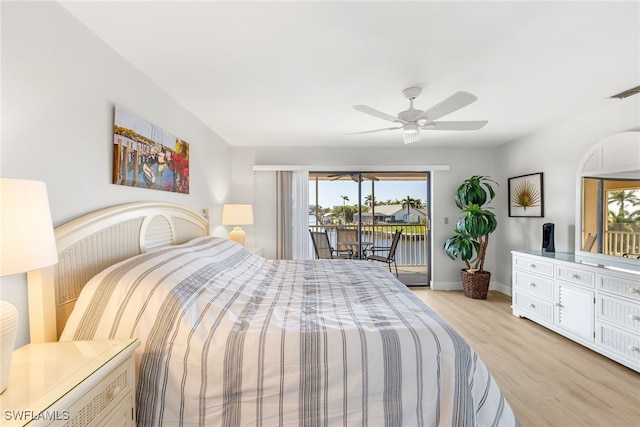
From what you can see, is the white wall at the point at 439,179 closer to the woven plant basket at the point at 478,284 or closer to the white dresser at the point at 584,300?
the woven plant basket at the point at 478,284

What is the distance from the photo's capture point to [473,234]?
416 cm

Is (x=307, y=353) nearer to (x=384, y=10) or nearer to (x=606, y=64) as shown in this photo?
(x=384, y=10)

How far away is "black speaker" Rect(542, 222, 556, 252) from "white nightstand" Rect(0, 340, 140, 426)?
4.11 metres

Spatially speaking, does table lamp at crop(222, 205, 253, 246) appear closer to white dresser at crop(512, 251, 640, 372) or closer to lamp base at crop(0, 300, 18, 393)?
lamp base at crop(0, 300, 18, 393)

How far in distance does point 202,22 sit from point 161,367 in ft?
5.68

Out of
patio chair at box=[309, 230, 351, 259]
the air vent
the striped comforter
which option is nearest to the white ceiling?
the air vent

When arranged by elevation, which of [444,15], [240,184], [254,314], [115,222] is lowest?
[254,314]

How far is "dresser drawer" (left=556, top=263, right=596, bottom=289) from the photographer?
8.71ft

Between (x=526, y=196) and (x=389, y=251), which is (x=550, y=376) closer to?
(x=526, y=196)

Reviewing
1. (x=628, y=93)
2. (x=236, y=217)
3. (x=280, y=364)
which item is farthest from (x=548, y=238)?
(x=236, y=217)

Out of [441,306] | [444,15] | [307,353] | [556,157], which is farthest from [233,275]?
[556,157]

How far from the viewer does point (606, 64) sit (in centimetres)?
209

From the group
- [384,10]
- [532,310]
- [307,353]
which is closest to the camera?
[307,353]

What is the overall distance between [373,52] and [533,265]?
297 cm
